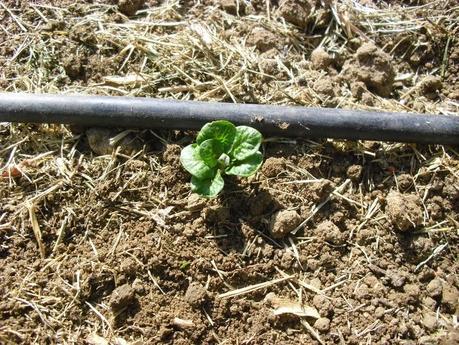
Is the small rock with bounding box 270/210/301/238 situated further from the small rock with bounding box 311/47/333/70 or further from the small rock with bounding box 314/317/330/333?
the small rock with bounding box 311/47/333/70

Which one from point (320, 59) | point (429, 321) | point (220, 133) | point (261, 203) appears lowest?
point (429, 321)

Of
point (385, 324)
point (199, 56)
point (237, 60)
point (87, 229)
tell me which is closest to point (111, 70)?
point (199, 56)

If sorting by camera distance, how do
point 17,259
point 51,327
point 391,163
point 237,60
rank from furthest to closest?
point 237,60
point 391,163
point 17,259
point 51,327

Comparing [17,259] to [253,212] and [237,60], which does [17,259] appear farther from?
[237,60]

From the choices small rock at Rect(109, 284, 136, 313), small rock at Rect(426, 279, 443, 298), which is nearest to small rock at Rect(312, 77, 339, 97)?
small rock at Rect(426, 279, 443, 298)

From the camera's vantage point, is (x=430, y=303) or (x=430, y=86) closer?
(x=430, y=303)

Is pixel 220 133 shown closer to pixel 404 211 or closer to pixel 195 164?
pixel 195 164

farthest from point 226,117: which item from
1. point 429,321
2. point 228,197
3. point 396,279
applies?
point 429,321
